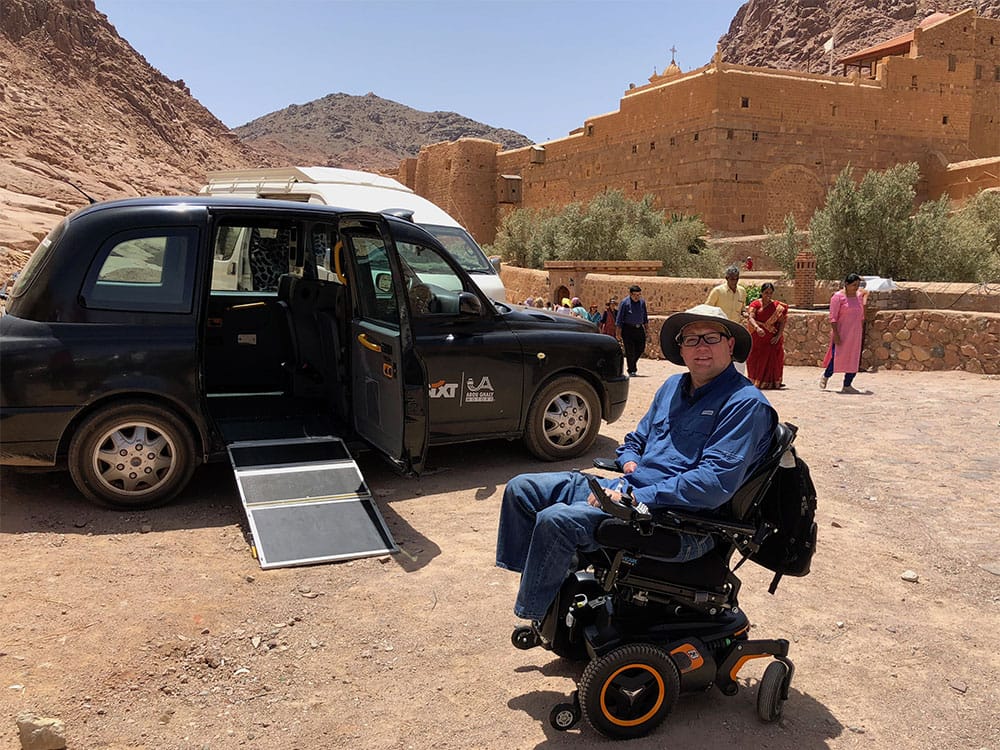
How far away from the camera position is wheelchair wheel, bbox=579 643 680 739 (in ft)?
9.23

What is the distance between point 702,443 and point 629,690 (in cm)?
93

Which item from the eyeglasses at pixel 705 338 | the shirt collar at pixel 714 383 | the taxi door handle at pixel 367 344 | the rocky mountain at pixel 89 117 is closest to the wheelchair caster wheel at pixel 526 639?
the shirt collar at pixel 714 383

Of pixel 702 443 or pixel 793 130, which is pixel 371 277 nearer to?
pixel 702 443

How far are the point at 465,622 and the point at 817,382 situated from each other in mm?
8890

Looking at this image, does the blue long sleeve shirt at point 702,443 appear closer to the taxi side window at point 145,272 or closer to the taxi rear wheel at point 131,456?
the taxi rear wheel at point 131,456

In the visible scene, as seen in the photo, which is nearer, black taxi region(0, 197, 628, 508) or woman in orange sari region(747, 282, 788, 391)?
black taxi region(0, 197, 628, 508)

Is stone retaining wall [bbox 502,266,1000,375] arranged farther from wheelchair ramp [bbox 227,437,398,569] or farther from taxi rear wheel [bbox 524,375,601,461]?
wheelchair ramp [bbox 227,437,398,569]

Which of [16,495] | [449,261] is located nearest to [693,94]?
[449,261]

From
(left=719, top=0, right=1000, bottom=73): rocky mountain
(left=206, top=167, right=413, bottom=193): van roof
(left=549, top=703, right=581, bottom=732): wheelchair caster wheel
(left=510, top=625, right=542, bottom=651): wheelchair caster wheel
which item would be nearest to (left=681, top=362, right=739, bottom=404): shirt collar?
(left=510, top=625, right=542, bottom=651): wheelchair caster wheel

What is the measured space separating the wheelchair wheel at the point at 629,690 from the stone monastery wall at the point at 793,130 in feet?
100

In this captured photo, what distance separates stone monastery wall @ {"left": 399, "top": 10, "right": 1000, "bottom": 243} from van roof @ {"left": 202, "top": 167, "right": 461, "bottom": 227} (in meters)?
21.9

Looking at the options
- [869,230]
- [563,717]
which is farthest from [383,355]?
[869,230]

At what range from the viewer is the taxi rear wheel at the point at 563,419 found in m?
6.32

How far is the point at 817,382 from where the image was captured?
11297mm
